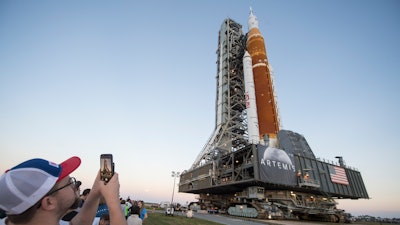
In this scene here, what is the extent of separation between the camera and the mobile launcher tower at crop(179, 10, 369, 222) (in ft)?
102

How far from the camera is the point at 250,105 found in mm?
36969

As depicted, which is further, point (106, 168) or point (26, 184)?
point (106, 168)

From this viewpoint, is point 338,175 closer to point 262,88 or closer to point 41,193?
point 262,88

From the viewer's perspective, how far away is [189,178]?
46.8m

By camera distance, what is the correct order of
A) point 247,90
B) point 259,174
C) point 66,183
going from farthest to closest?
point 247,90, point 259,174, point 66,183

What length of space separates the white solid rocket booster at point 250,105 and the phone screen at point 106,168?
33.3m

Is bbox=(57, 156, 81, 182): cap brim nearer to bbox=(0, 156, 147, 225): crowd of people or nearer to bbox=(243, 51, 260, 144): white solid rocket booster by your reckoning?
bbox=(0, 156, 147, 225): crowd of people

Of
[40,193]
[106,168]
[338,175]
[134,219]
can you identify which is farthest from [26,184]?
[338,175]

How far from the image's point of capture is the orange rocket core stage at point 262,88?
37.9m

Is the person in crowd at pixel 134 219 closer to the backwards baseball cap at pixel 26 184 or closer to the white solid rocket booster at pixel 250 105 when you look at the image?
the backwards baseball cap at pixel 26 184

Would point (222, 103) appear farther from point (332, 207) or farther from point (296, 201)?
point (332, 207)

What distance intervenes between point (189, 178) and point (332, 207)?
2647 centimetres

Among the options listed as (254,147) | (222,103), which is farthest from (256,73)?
(254,147)

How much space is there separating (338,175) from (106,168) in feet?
149
